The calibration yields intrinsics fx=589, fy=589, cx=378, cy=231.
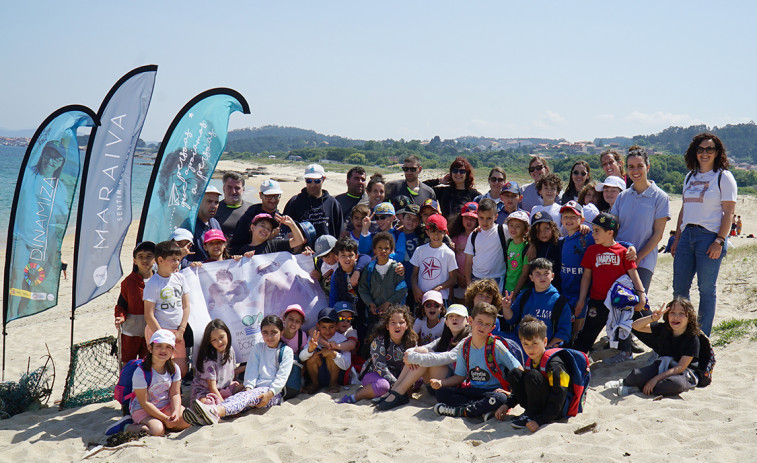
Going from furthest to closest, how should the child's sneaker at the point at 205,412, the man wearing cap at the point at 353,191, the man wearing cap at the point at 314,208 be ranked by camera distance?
the man wearing cap at the point at 353,191, the man wearing cap at the point at 314,208, the child's sneaker at the point at 205,412

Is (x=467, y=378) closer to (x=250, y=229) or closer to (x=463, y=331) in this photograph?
(x=463, y=331)

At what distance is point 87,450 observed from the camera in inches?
207

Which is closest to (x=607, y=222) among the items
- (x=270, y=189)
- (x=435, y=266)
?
(x=435, y=266)

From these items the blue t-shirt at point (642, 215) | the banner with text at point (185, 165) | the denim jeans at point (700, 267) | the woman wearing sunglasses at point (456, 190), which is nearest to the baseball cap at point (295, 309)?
the banner with text at point (185, 165)

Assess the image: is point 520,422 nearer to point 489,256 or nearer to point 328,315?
point 489,256

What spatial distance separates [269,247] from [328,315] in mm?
1295

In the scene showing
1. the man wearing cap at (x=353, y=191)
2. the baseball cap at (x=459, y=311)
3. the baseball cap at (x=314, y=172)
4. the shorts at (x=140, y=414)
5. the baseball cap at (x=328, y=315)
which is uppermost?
the baseball cap at (x=314, y=172)

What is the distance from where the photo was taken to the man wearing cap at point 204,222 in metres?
6.94

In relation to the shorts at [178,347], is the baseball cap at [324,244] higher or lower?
higher

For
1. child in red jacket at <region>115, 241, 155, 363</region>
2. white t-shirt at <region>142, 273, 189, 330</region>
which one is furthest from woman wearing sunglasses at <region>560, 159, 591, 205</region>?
child in red jacket at <region>115, 241, 155, 363</region>

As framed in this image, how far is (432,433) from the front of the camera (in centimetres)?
500

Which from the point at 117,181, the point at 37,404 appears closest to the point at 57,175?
the point at 117,181

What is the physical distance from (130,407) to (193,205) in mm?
2412

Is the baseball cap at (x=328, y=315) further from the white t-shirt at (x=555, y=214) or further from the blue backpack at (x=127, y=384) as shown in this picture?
the white t-shirt at (x=555, y=214)
